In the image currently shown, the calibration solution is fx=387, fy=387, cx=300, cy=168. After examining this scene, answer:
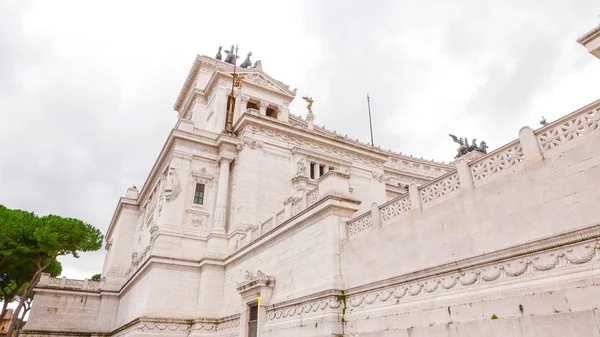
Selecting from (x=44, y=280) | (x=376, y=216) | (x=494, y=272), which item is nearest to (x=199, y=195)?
(x=44, y=280)

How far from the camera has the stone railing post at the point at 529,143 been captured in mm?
9266

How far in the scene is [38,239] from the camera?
3581cm

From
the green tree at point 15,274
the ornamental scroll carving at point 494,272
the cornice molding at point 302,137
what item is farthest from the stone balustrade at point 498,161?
the green tree at point 15,274

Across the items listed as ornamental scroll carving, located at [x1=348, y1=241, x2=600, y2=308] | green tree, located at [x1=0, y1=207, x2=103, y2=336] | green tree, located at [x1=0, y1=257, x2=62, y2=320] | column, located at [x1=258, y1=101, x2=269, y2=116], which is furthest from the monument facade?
green tree, located at [x1=0, y1=257, x2=62, y2=320]

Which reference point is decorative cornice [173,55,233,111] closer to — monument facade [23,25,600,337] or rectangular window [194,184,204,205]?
monument facade [23,25,600,337]

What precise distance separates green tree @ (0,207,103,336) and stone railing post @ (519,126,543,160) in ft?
130

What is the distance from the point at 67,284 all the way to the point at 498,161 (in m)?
36.0

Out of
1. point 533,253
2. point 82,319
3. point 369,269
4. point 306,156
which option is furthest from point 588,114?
point 82,319

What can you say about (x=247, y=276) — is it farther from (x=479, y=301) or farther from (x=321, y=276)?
(x=479, y=301)

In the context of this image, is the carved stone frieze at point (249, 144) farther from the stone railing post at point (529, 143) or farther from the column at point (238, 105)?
the stone railing post at point (529, 143)

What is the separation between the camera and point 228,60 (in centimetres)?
4338

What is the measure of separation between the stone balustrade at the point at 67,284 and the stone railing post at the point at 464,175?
33.6 meters

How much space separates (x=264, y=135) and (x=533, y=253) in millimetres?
22550

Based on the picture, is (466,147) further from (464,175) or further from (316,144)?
(464,175)
